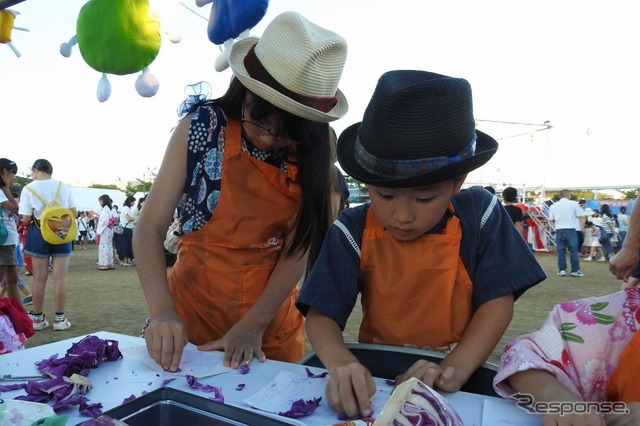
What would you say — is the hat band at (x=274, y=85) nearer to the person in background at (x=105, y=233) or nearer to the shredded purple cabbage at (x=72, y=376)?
the shredded purple cabbage at (x=72, y=376)

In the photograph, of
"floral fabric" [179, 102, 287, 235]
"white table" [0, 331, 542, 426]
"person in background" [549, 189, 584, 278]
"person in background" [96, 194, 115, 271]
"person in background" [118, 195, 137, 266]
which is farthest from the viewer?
"person in background" [118, 195, 137, 266]

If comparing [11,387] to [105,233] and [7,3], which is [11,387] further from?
[105,233]

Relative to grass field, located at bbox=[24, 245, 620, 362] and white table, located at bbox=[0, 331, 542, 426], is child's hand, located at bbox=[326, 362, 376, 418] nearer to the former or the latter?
white table, located at bbox=[0, 331, 542, 426]

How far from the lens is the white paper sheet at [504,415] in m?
0.85

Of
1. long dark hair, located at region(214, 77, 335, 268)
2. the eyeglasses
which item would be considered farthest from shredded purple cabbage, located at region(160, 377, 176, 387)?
the eyeglasses

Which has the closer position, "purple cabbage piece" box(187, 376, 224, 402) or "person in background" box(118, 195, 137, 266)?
"purple cabbage piece" box(187, 376, 224, 402)

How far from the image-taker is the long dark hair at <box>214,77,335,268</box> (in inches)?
54.8

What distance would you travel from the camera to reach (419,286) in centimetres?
115

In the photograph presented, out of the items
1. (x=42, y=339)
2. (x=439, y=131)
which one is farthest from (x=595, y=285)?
(x=439, y=131)

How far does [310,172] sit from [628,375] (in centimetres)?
88

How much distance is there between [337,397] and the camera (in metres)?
0.91

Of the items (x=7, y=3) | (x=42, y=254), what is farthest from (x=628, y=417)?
(x=42, y=254)

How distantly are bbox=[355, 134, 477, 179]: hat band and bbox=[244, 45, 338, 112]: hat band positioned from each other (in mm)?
243

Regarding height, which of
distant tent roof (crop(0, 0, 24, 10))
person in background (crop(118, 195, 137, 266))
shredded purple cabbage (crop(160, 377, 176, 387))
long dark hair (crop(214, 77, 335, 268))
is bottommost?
person in background (crop(118, 195, 137, 266))
